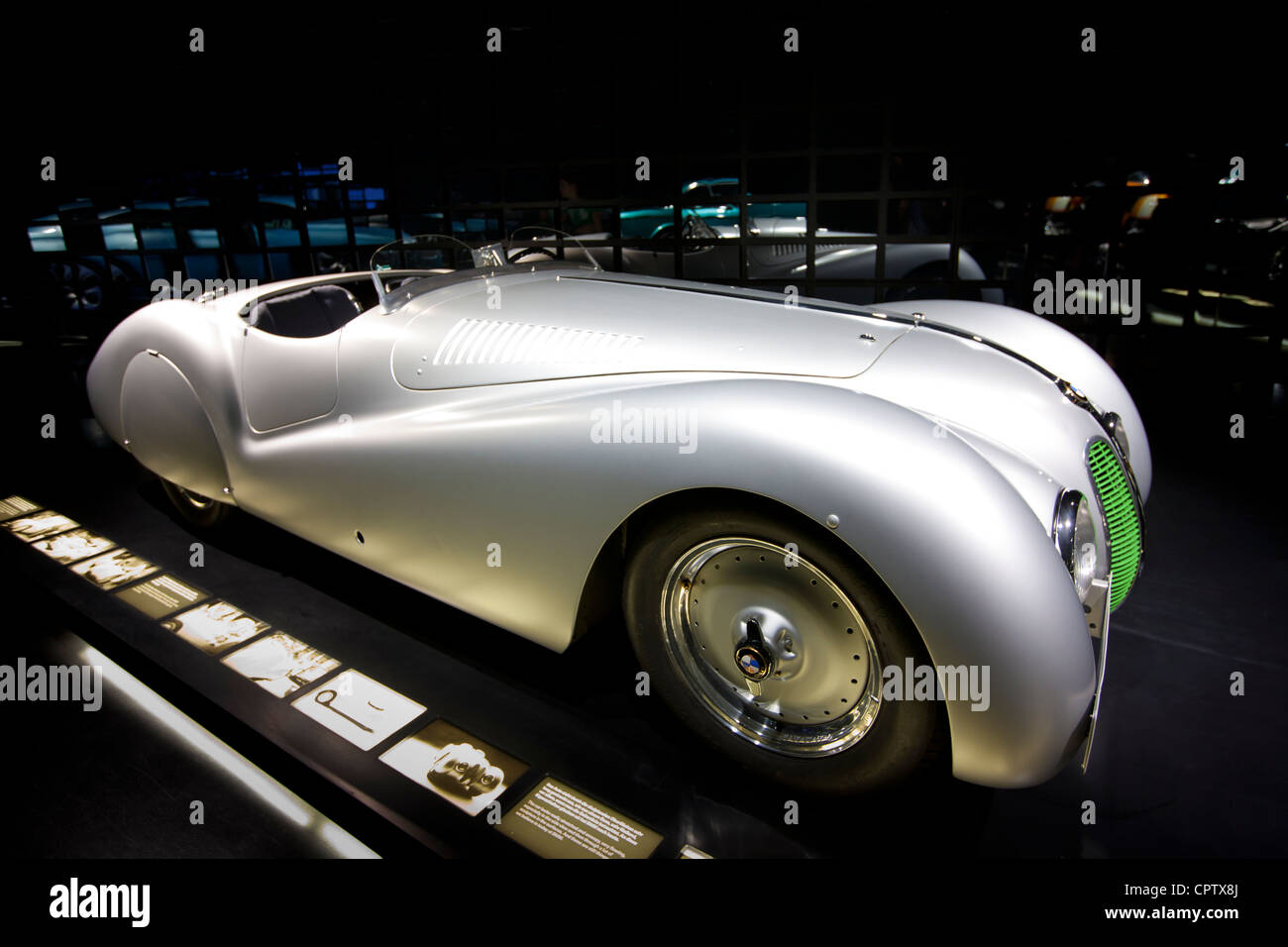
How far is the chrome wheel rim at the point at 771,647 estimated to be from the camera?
1.45m

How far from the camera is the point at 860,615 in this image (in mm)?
1403

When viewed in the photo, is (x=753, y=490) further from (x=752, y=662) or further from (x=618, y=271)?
(x=618, y=271)

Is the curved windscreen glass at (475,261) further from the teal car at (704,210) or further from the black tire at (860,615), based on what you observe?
the teal car at (704,210)

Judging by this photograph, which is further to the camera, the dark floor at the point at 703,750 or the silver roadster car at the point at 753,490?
the dark floor at the point at 703,750

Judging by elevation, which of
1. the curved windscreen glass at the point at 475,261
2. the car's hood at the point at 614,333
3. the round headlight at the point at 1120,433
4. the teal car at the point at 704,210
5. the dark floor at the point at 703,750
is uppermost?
the teal car at the point at 704,210

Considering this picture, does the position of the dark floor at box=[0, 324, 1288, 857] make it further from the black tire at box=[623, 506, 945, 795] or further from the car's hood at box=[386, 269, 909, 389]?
the car's hood at box=[386, 269, 909, 389]

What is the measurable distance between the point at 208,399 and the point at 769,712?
2175 millimetres

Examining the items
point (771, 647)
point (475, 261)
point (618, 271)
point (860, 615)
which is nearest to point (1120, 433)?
point (860, 615)

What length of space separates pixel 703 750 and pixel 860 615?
0.56 metres

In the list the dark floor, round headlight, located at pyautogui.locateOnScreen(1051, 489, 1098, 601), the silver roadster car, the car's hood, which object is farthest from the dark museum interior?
round headlight, located at pyautogui.locateOnScreen(1051, 489, 1098, 601)

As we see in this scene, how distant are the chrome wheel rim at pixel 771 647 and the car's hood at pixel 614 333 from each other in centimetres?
46

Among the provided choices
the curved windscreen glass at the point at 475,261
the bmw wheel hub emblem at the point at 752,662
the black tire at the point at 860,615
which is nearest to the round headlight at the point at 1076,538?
the black tire at the point at 860,615

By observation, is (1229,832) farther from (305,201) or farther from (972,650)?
(305,201)

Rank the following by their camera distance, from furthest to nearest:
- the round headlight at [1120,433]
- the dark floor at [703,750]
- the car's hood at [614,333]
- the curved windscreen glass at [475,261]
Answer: the curved windscreen glass at [475,261], the round headlight at [1120,433], the car's hood at [614,333], the dark floor at [703,750]
